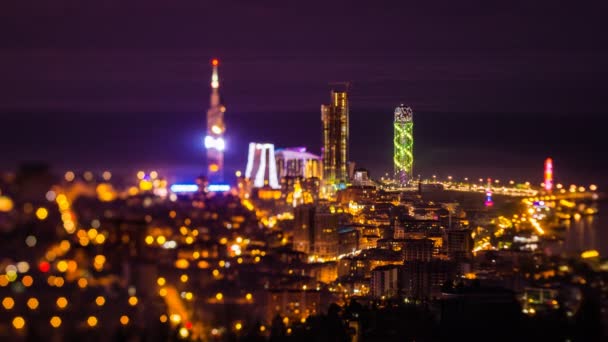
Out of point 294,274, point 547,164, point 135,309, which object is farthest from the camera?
point 547,164

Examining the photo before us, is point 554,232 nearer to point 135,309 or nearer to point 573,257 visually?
point 573,257

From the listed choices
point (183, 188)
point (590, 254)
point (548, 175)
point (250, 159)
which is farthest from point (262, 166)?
point (590, 254)

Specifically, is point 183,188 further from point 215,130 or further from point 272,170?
point 272,170

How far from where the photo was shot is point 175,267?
48.8ft

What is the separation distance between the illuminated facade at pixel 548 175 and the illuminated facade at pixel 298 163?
4.87 m

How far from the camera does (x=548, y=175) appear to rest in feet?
87.6

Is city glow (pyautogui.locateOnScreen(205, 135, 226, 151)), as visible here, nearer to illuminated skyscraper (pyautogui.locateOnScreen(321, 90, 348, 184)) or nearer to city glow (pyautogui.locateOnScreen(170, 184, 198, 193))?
city glow (pyautogui.locateOnScreen(170, 184, 198, 193))

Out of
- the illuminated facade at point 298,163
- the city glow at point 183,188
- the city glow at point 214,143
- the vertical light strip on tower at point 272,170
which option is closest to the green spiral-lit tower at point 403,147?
the illuminated facade at point 298,163

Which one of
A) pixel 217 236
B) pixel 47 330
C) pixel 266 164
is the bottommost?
pixel 47 330

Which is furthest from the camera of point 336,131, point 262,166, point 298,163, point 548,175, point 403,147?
point 403,147

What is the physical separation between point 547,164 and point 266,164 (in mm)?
6052

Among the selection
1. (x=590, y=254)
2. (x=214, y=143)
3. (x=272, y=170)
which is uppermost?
(x=214, y=143)

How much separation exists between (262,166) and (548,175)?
18.2ft

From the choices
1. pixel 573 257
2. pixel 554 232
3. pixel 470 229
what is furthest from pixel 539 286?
pixel 470 229
